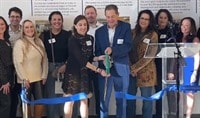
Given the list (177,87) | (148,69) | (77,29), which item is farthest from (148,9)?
(177,87)

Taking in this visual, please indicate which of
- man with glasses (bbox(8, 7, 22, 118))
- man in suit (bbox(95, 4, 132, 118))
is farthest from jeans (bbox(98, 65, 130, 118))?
man with glasses (bbox(8, 7, 22, 118))

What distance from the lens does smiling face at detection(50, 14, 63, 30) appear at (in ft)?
15.6

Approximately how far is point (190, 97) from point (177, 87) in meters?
0.58

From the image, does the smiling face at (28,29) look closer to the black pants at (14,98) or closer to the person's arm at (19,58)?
the person's arm at (19,58)

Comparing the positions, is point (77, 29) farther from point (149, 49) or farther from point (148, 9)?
point (148, 9)

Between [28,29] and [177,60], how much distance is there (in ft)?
5.72

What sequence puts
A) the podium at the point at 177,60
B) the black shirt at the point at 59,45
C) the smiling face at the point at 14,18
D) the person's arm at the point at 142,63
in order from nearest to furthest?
the podium at the point at 177,60
the person's arm at the point at 142,63
the black shirt at the point at 59,45
the smiling face at the point at 14,18

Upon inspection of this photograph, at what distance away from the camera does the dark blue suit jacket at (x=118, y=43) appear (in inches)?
171

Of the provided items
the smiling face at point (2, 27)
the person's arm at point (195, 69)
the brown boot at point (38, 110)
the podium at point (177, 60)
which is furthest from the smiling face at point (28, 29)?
the person's arm at point (195, 69)

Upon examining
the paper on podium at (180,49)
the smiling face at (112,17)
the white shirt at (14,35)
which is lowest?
the paper on podium at (180,49)

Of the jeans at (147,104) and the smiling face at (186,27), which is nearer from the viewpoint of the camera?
the smiling face at (186,27)

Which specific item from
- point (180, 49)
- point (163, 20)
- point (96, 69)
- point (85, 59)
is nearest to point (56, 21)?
point (85, 59)

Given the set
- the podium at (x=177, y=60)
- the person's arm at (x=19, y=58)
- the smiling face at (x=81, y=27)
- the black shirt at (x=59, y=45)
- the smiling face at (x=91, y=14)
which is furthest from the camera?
the smiling face at (x=91, y=14)

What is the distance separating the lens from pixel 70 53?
4.23 m
